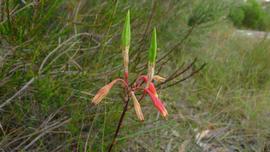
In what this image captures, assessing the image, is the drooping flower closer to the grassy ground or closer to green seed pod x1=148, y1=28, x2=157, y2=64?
green seed pod x1=148, y1=28, x2=157, y2=64

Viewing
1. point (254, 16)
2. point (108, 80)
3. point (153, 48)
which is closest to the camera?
point (153, 48)

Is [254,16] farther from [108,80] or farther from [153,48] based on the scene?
[153,48]

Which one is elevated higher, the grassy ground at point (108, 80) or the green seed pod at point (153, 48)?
the green seed pod at point (153, 48)

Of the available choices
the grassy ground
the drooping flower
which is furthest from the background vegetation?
the drooping flower

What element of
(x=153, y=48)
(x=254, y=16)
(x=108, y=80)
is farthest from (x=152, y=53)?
(x=254, y=16)

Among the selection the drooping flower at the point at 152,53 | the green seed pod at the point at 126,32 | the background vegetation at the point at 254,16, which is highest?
the green seed pod at the point at 126,32

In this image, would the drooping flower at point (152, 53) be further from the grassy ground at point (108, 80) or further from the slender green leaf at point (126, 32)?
the grassy ground at point (108, 80)

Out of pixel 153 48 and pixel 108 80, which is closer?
pixel 153 48

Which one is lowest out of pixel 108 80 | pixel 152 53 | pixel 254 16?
pixel 254 16

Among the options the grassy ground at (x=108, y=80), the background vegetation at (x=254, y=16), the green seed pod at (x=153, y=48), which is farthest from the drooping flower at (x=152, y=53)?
the background vegetation at (x=254, y=16)
